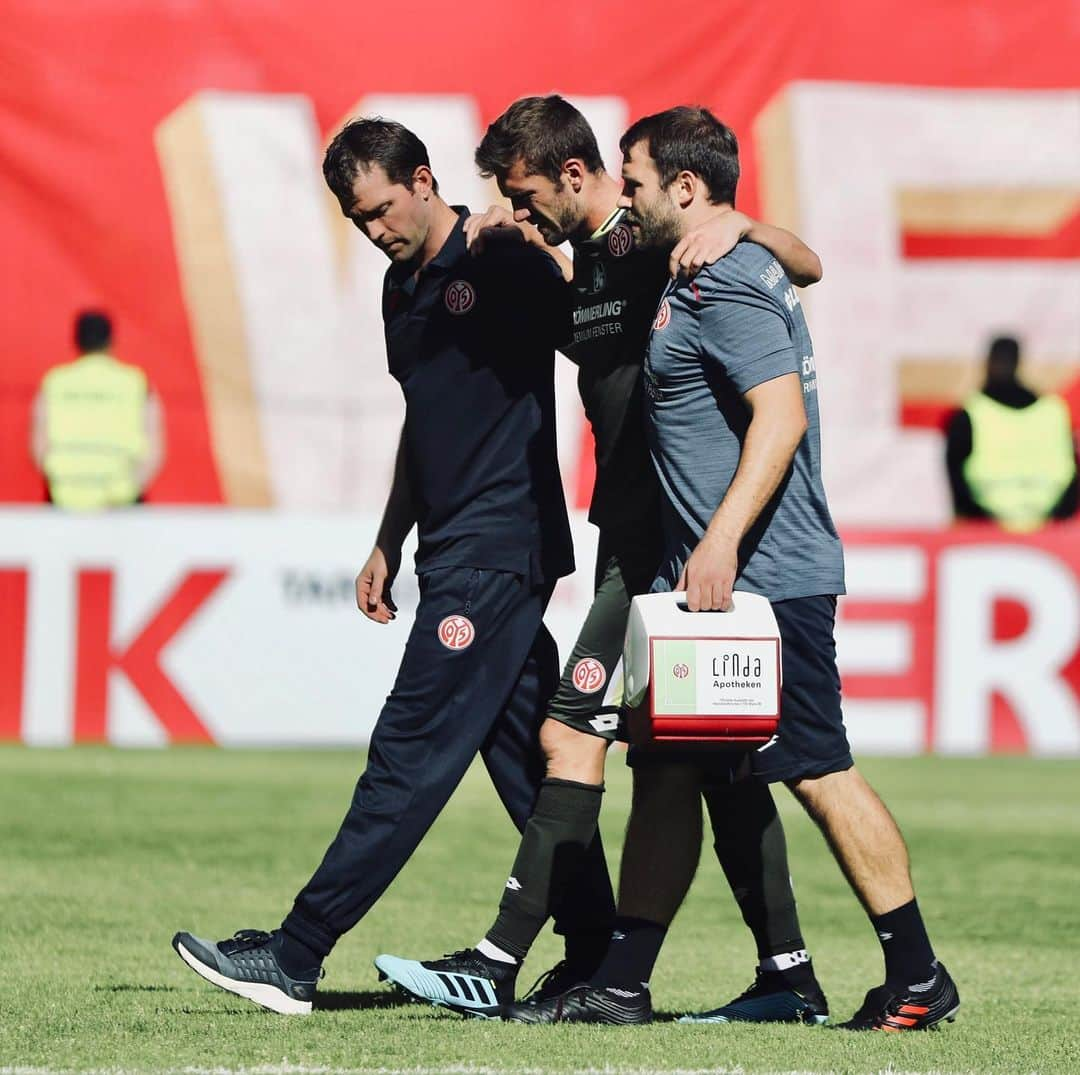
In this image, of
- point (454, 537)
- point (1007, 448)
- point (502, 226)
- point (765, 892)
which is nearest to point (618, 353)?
point (502, 226)

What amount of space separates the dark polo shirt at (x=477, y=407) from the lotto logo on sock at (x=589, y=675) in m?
0.23

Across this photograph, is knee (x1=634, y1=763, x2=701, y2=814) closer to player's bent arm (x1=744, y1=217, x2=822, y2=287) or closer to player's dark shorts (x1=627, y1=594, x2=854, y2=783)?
player's dark shorts (x1=627, y1=594, x2=854, y2=783)

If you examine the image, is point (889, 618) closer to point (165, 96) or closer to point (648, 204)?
point (165, 96)

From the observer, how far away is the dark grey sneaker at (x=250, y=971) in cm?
461

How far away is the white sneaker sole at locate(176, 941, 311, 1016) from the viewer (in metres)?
4.62

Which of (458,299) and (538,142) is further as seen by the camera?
(458,299)

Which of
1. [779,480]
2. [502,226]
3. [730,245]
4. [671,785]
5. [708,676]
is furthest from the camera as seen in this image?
[502,226]

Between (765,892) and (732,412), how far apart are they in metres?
1.14

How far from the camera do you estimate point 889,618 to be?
10.9 meters

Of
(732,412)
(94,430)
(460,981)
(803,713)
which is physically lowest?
(460,981)

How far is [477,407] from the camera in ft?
16.1

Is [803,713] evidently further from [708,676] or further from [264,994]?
[264,994]

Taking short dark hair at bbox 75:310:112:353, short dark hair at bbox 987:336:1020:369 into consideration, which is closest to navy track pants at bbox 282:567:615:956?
short dark hair at bbox 75:310:112:353

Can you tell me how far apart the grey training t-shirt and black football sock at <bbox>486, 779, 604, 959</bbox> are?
561 millimetres
